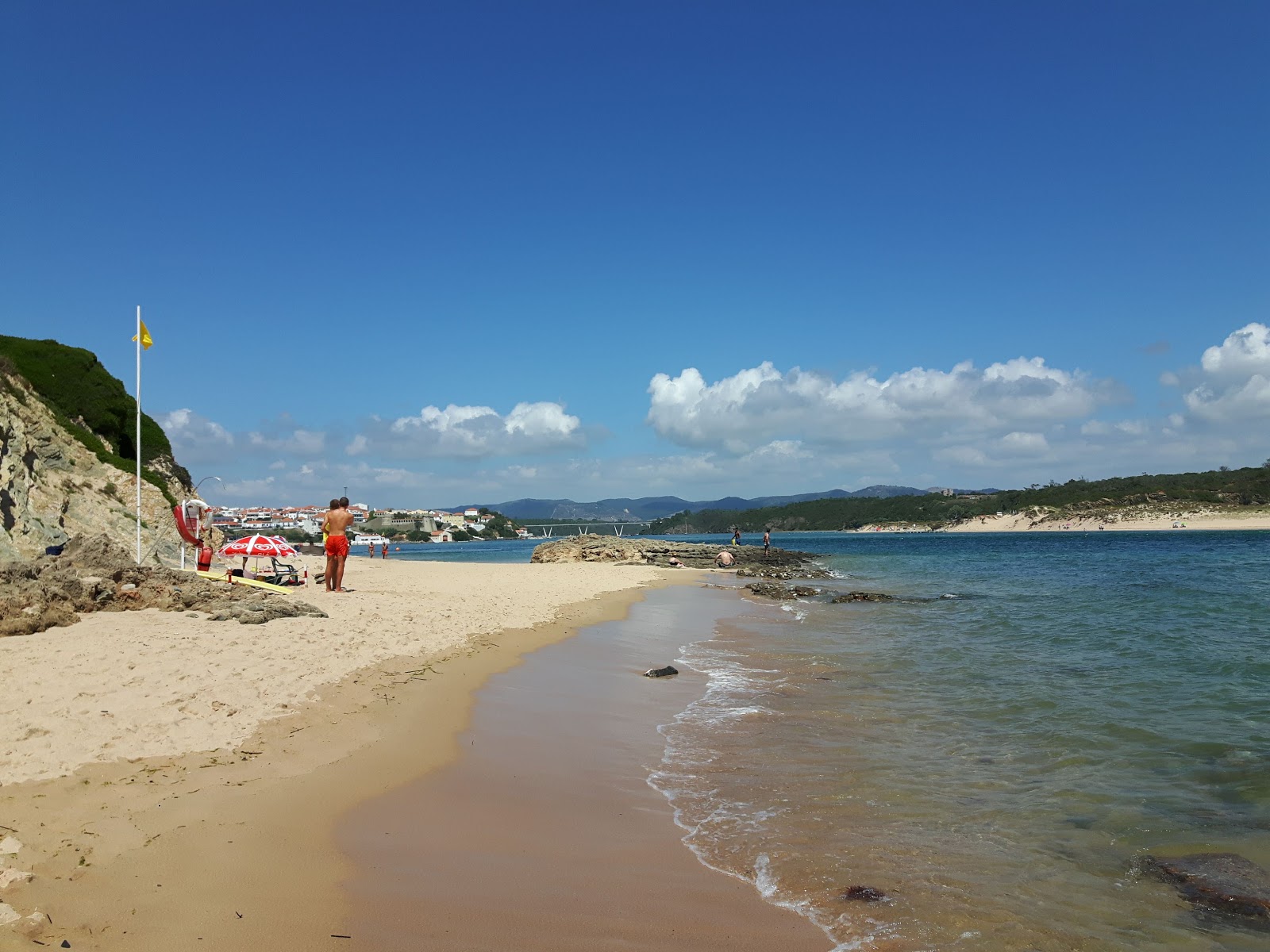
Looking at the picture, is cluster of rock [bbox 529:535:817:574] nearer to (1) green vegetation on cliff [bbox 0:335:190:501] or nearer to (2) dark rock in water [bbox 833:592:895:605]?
(2) dark rock in water [bbox 833:592:895:605]

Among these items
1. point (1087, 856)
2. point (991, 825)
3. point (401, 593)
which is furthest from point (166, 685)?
point (401, 593)

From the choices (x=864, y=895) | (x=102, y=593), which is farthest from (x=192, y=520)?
(x=864, y=895)

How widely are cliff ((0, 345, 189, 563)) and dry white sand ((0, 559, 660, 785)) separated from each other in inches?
288

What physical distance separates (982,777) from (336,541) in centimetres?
1419

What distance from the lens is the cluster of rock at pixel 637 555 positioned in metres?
50.2

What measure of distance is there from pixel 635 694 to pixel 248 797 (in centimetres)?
555

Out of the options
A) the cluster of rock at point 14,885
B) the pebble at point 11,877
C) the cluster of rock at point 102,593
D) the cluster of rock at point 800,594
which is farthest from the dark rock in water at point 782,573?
the pebble at point 11,877

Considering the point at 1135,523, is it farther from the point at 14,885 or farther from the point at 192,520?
the point at 14,885

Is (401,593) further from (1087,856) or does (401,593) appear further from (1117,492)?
(1117,492)

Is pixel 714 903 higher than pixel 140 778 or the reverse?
the reverse

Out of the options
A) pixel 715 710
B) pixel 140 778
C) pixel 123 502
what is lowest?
pixel 715 710

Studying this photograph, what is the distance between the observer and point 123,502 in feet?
71.9

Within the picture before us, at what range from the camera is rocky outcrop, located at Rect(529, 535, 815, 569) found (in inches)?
1978

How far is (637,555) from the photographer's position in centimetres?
5172
